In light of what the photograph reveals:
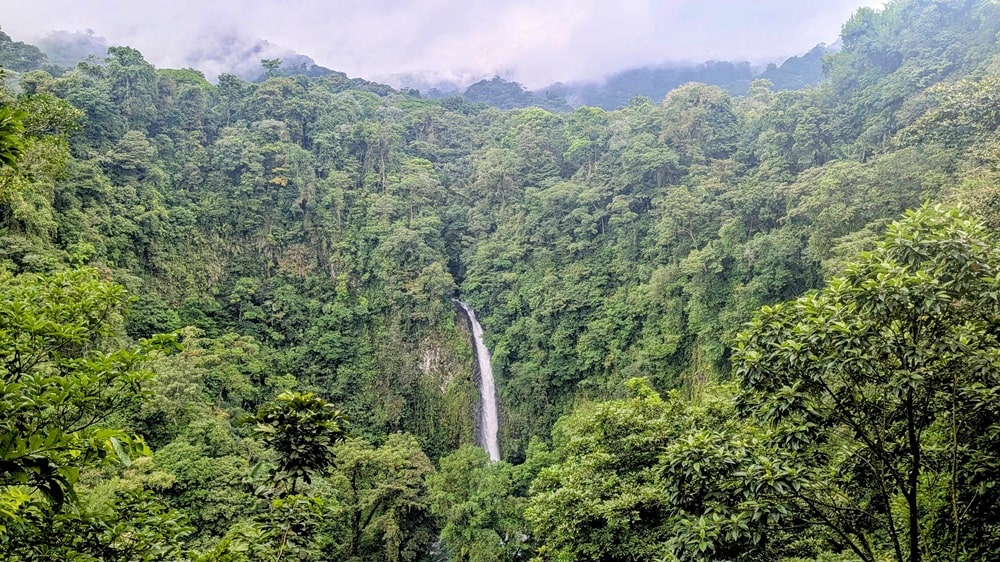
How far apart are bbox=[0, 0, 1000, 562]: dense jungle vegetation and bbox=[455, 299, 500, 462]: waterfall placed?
1.99ft

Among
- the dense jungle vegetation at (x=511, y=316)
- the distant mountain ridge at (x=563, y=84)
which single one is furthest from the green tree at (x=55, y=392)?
the distant mountain ridge at (x=563, y=84)

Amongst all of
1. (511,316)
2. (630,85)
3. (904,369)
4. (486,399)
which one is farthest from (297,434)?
(630,85)

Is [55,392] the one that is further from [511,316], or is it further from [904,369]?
[511,316]

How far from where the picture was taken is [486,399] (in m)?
22.8

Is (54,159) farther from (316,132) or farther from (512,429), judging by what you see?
(316,132)

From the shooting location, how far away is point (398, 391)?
23.2 m

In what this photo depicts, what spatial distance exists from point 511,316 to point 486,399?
12.9 ft

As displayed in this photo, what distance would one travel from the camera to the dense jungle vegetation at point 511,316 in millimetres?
3869

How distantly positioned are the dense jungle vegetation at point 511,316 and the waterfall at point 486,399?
23.9 inches

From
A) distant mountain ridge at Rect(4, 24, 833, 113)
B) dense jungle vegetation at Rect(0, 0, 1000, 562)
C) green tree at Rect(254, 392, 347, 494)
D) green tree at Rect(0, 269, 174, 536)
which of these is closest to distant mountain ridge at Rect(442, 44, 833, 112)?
distant mountain ridge at Rect(4, 24, 833, 113)

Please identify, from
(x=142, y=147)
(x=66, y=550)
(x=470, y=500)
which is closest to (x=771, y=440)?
(x=66, y=550)

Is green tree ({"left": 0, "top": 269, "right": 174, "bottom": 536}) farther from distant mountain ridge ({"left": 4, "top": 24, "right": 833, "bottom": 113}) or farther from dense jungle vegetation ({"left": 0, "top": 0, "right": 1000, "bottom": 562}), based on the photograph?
distant mountain ridge ({"left": 4, "top": 24, "right": 833, "bottom": 113})

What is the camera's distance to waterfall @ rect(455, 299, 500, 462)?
861 inches

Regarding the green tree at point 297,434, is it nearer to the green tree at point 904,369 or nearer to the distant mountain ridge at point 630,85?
the green tree at point 904,369
